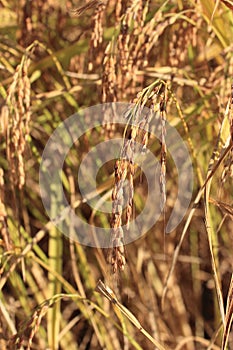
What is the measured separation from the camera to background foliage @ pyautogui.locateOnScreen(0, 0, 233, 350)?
39.0 inches

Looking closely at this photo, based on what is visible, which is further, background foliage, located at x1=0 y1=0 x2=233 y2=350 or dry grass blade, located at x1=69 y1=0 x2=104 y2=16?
background foliage, located at x1=0 y1=0 x2=233 y2=350

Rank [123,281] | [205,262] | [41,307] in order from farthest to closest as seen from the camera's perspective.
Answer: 1. [205,262]
2. [123,281]
3. [41,307]

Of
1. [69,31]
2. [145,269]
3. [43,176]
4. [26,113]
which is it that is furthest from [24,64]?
[145,269]

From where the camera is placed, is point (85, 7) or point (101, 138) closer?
point (85, 7)

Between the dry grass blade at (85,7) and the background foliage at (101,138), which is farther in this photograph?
the background foliage at (101,138)

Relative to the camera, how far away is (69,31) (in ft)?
4.88

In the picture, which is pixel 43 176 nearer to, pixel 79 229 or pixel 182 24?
pixel 79 229

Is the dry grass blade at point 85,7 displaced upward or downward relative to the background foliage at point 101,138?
upward

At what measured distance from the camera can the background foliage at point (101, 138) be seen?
0.99m

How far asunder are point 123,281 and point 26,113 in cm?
53

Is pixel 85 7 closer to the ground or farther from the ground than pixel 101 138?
farther from the ground

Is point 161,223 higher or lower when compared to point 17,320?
higher

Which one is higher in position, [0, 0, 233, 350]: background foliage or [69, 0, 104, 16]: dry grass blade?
[69, 0, 104, 16]: dry grass blade

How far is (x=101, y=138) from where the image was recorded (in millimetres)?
1285
